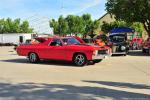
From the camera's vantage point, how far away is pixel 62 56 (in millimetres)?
19641

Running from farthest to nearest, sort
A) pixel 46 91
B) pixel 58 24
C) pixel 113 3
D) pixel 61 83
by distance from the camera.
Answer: pixel 58 24, pixel 113 3, pixel 61 83, pixel 46 91

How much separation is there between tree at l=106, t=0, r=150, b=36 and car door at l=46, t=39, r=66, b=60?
16.2 meters

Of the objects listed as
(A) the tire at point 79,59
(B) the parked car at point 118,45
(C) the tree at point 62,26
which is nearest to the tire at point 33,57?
(A) the tire at point 79,59

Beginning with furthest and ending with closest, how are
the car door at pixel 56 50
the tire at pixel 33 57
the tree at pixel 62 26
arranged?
the tree at pixel 62 26
the tire at pixel 33 57
the car door at pixel 56 50

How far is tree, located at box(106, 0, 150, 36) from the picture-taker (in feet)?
113

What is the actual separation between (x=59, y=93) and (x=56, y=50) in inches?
370

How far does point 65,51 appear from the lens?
19.5m

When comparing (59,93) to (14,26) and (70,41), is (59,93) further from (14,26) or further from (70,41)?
(14,26)

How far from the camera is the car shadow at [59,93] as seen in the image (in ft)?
32.2

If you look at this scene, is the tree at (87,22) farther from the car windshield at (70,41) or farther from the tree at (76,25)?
the car windshield at (70,41)

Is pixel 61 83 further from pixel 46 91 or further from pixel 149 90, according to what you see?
pixel 149 90

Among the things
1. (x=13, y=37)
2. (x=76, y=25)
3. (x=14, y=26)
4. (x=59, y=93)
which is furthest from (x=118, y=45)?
(x=14, y=26)

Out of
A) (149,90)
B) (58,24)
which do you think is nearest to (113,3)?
(149,90)

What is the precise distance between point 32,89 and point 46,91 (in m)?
0.57
